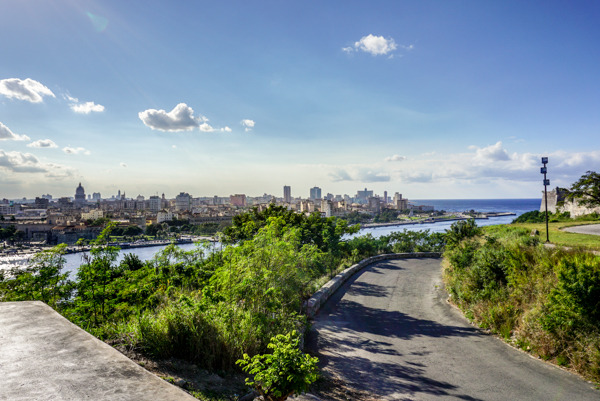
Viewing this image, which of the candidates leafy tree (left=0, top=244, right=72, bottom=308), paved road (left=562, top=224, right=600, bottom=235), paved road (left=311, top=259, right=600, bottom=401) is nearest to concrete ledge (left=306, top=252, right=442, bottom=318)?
paved road (left=311, top=259, right=600, bottom=401)

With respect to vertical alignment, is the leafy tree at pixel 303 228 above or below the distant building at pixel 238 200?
below

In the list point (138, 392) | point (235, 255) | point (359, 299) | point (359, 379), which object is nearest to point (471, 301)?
point (359, 299)

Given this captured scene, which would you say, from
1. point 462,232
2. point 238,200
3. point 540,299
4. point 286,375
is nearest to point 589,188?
point 462,232

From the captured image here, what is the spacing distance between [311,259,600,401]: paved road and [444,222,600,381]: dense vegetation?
0.31 meters

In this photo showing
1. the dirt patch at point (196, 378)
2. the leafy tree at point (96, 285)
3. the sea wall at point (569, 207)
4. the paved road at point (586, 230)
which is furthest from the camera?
the sea wall at point (569, 207)

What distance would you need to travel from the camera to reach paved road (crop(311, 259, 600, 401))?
181 inches

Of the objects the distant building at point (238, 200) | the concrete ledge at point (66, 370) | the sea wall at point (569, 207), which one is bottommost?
the concrete ledge at point (66, 370)

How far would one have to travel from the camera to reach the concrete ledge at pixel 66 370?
196cm

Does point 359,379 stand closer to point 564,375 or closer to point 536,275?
point 564,375

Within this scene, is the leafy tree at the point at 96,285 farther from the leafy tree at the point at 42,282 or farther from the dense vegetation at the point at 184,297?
the leafy tree at the point at 42,282

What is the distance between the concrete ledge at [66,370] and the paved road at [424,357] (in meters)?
3.47

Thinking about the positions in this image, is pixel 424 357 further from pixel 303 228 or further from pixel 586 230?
pixel 586 230

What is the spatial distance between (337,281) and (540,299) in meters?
6.54

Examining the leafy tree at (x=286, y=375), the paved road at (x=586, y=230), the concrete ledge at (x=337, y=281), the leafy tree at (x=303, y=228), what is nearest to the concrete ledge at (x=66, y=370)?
the leafy tree at (x=286, y=375)
